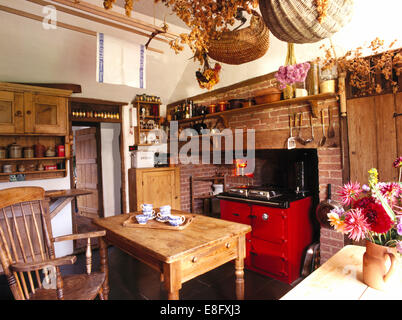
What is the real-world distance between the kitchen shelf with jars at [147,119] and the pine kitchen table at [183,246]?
2560mm

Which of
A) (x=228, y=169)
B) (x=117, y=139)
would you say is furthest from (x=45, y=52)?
(x=228, y=169)

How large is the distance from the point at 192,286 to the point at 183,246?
1.41 m

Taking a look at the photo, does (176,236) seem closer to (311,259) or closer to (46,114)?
(311,259)

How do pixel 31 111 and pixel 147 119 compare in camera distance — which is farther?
pixel 147 119

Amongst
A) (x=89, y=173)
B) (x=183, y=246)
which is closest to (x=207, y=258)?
(x=183, y=246)

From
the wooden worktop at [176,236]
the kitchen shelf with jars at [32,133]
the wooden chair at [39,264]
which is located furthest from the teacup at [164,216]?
the kitchen shelf with jars at [32,133]

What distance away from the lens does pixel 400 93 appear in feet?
7.58

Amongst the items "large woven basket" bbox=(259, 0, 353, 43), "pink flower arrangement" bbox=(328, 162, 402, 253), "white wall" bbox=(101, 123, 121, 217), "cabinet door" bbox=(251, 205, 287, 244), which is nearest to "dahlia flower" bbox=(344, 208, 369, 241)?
"pink flower arrangement" bbox=(328, 162, 402, 253)

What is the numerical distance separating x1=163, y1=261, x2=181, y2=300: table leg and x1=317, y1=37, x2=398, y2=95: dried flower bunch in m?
2.29

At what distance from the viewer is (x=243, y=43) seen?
1707mm

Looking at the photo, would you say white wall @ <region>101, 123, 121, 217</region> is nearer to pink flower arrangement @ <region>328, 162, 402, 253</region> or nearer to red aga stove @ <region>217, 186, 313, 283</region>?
red aga stove @ <region>217, 186, 313, 283</region>
